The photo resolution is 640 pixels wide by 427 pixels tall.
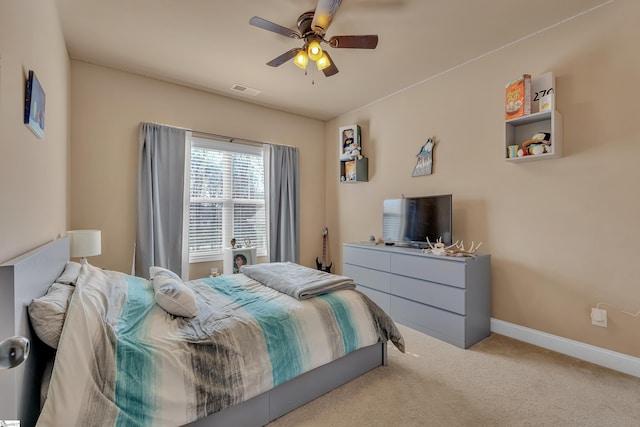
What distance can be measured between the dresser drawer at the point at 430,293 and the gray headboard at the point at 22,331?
2.72 m

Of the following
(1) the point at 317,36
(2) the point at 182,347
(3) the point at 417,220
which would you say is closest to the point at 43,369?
(2) the point at 182,347

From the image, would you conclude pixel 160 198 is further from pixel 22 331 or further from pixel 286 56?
pixel 22 331

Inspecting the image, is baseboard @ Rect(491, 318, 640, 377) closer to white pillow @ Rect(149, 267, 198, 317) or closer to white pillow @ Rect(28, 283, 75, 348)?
white pillow @ Rect(149, 267, 198, 317)

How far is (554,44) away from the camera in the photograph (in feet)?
7.98

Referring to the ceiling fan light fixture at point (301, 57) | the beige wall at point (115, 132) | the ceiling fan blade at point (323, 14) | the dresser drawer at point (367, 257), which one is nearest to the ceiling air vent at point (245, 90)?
the beige wall at point (115, 132)

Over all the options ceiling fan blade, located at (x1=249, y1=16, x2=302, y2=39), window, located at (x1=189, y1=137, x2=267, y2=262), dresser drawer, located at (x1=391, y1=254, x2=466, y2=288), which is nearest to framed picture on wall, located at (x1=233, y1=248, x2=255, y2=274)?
window, located at (x1=189, y1=137, x2=267, y2=262)

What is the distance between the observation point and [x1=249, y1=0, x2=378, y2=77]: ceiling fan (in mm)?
1969

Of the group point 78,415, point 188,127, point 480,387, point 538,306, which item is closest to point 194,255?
point 188,127

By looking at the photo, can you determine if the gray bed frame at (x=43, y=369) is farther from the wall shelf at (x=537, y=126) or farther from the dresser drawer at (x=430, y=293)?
the wall shelf at (x=537, y=126)

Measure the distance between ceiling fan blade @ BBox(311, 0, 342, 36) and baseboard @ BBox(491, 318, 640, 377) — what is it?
120 inches

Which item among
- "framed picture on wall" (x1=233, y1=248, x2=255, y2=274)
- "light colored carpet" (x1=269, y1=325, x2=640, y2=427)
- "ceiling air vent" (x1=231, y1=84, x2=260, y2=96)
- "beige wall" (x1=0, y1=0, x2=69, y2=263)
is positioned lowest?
"light colored carpet" (x1=269, y1=325, x2=640, y2=427)

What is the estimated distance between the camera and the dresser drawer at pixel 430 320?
2537 millimetres

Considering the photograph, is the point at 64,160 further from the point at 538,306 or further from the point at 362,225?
the point at 538,306

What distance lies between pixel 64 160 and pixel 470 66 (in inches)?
161
